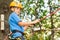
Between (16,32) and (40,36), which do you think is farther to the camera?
(40,36)

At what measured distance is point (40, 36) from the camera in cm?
759

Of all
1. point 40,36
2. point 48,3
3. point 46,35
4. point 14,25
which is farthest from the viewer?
point 48,3

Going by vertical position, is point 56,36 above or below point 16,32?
below

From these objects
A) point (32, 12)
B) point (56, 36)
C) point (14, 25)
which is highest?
point (14, 25)

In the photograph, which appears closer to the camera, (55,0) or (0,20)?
(0,20)

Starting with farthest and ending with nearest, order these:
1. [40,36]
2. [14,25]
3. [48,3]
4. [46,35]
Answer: [48,3]
[46,35]
[40,36]
[14,25]

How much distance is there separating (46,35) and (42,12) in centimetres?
72

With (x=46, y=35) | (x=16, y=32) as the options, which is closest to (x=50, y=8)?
(x=46, y=35)

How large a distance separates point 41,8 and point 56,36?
1.02 m

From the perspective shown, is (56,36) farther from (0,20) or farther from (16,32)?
(16,32)

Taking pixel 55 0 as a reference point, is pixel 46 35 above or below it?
below

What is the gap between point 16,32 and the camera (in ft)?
14.0

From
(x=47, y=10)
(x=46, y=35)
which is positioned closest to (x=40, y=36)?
(x=46, y=35)

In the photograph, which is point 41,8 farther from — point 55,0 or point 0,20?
point 0,20
